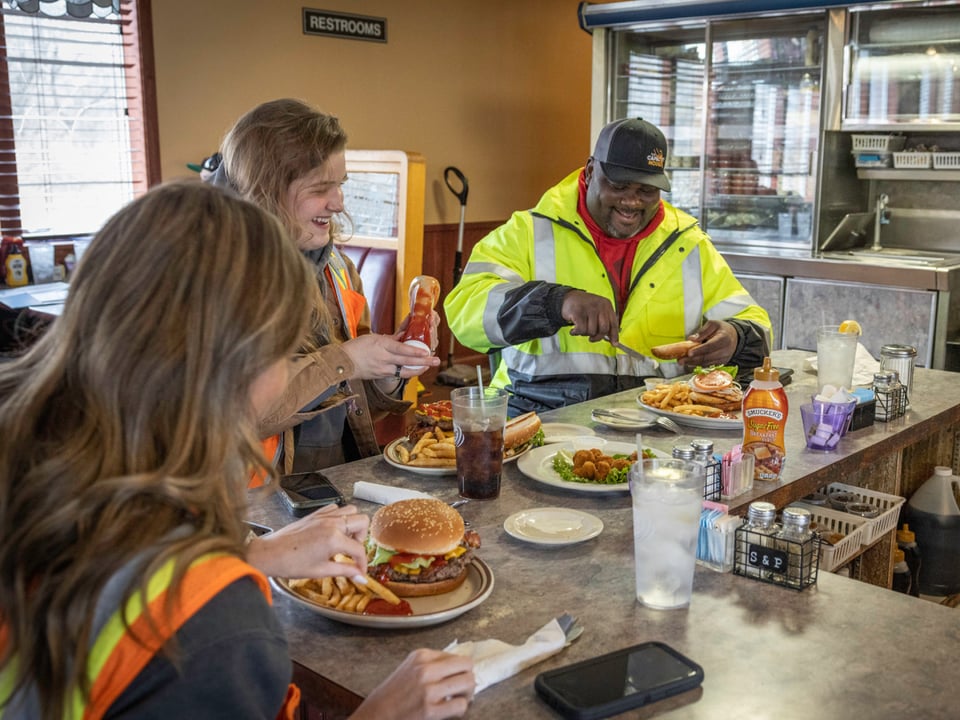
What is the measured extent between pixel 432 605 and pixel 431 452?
0.68 m

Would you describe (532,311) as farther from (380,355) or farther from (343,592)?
(343,592)

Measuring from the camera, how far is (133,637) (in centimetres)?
90

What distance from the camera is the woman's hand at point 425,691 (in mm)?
1162

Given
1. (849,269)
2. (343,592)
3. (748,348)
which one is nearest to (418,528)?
(343,592)

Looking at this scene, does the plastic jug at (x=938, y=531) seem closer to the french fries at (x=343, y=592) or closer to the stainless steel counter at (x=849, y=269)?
the french fries at (x=343, y=592)

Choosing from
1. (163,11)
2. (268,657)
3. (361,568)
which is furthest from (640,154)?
(163,11)

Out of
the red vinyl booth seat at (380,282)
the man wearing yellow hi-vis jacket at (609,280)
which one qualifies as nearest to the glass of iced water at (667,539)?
the man wearing yellow hi-vis jacket at (609,280)

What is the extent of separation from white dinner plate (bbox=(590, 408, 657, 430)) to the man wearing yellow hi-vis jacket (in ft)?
1.26

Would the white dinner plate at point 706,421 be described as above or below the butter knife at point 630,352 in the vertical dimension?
below

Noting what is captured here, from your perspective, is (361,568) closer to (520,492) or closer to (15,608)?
(15,608)

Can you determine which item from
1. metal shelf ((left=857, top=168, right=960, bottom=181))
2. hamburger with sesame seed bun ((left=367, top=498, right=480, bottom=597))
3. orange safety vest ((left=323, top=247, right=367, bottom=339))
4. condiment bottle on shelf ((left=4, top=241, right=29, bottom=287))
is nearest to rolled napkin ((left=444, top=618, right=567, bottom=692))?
hamburger with sesame seed bun ((left=367, top=498, right=480, bottom=597))

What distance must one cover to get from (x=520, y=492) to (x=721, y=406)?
0.76 m

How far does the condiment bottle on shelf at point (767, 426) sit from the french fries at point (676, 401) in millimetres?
357

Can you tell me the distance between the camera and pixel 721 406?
2559 mm
